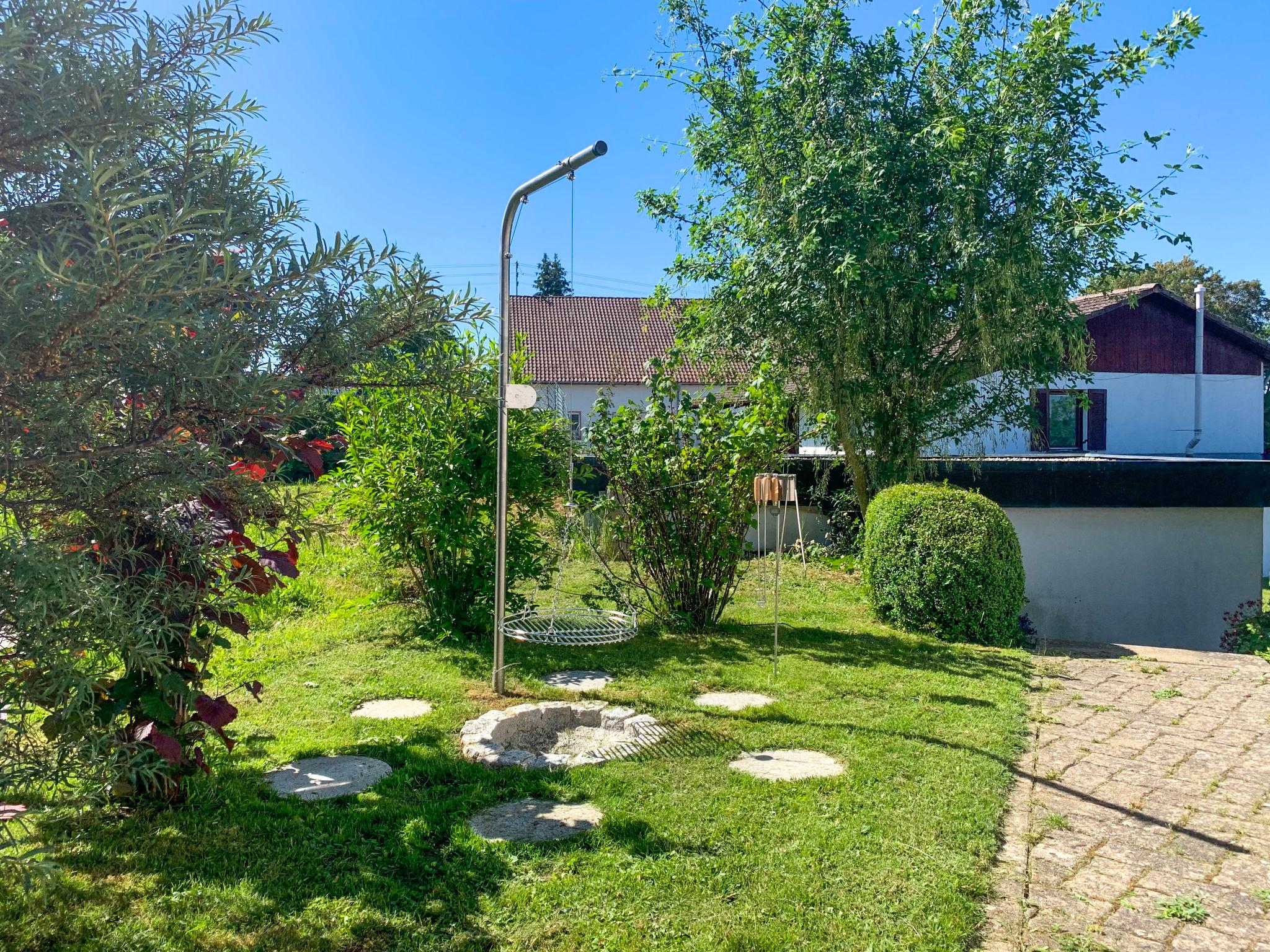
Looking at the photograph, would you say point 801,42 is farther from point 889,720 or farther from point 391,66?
point 889,720

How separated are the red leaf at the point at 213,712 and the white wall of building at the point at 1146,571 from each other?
868cm

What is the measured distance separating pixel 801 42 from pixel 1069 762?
8.26m

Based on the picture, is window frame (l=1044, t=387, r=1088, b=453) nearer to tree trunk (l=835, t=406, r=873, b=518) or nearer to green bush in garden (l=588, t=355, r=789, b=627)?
tree trunk (l=835, t=406, r=873, b=518)

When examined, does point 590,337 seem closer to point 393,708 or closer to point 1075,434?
point 1075,434

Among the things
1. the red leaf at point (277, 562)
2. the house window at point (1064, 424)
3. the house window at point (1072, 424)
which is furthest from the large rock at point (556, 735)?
the house window at point (1064, 424)

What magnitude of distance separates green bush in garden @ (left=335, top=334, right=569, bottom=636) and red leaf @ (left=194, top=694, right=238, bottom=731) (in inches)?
118

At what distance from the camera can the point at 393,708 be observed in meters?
4.84

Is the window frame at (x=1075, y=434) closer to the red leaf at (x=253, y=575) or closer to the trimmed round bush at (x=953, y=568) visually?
the trimmed round bush at (x=953, y=568)

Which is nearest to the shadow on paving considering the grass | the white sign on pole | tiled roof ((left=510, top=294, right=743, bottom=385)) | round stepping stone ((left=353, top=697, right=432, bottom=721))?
the grass

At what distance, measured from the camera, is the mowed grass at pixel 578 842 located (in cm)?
258

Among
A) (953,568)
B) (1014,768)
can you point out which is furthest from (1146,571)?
(1014,768)

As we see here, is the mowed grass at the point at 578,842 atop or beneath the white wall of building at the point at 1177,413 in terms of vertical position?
beneath

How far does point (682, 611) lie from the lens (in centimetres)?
698

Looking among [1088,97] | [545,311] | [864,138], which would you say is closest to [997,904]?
[864,138]
